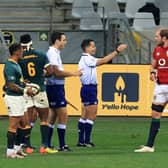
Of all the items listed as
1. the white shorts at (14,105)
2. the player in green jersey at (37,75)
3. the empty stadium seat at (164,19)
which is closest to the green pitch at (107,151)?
the player in green jersey at (37,75)

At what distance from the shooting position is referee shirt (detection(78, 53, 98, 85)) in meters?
15.2

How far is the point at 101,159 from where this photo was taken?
1216 centimetres

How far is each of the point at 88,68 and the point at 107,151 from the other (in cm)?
202

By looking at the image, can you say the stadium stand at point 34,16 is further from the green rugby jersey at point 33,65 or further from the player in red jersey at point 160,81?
the green rugby jersey at point 33,65

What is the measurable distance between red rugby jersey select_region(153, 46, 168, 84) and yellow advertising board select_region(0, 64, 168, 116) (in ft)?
28.7

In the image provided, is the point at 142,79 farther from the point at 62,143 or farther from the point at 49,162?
the point at 49,162

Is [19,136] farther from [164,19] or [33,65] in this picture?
[164,19]

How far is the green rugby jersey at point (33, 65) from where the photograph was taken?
13.4 meters

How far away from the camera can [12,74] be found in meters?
12.6

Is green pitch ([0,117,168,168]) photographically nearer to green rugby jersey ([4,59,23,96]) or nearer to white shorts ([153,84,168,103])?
white shorts ([153,84,168,103])

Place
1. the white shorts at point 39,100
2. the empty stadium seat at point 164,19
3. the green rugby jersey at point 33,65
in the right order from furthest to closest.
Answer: the empty stadium seat at point 164,19, the white shorts at point 39,100, the green rugby jersey at point 33,65

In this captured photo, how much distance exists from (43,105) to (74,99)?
9.09 meters

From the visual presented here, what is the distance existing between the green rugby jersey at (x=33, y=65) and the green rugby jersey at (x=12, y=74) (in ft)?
2.25

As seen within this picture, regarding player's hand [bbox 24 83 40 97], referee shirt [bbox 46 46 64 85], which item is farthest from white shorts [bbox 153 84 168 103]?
player's hand [bbox 24 83 40 97]
